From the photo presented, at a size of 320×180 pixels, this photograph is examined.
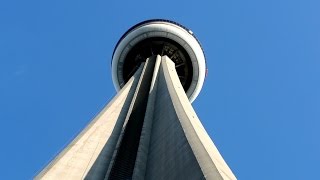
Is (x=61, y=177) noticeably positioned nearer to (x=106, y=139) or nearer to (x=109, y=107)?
(x=106, y=139)

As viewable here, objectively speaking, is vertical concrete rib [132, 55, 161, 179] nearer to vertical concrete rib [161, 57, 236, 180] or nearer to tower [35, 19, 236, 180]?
tower [35, 19, 236, 180]

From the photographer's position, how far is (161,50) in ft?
131

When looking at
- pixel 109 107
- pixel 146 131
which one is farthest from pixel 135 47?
pixel 146 131

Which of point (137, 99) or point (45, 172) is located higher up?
point (137, 99)

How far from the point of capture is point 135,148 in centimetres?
2130

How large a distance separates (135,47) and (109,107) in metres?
16.0

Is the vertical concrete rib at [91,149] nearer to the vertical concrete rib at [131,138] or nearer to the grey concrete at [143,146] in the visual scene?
the grey concrete at [143,146]

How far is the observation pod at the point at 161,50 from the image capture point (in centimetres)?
3956

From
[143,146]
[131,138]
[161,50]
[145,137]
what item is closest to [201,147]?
[143,146]

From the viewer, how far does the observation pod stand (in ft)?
130

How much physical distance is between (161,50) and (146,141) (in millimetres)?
19830

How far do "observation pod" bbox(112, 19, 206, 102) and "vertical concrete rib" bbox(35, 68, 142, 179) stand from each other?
1471 centimetres

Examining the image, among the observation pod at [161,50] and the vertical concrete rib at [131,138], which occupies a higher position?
the observation pod at [161,50]

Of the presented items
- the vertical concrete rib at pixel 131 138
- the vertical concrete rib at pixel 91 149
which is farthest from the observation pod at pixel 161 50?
the vertical concrete rib at pixel 91 149
